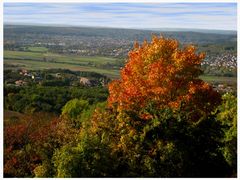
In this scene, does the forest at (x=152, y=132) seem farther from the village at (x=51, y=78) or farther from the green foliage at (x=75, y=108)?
the green foliage at (x=75, y=108)

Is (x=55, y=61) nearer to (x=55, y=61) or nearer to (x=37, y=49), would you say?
(x=55, y=61)

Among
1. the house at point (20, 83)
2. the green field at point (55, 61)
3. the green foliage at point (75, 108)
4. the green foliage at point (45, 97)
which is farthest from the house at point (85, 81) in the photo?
the house at point (20, 83)

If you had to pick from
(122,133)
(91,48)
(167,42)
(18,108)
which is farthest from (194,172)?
(18,108)

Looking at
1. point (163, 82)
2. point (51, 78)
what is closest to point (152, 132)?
Answer: point (163, 82)

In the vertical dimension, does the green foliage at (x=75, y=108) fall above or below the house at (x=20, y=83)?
below

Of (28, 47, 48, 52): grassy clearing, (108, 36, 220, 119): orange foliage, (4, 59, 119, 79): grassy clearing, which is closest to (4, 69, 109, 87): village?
(4, 59, 119, 79): grassy clearing

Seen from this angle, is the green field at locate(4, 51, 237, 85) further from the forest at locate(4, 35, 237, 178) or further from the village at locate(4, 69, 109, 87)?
the forest at locate(4, 35, 237, 178)

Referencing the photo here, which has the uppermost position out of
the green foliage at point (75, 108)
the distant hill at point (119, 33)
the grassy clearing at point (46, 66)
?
the distant hill at point (119, 33)

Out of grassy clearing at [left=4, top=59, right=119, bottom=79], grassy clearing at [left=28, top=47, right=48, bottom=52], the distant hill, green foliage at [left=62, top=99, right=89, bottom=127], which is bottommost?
green foliage at [left=62, top=99, right=89, bottom=127]
